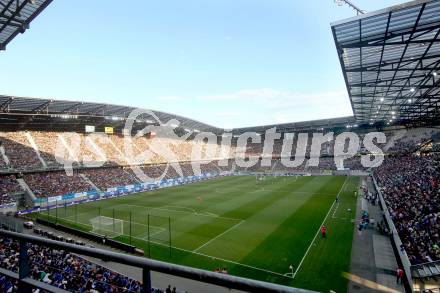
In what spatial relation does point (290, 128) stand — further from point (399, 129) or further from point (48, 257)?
point (48, 257)

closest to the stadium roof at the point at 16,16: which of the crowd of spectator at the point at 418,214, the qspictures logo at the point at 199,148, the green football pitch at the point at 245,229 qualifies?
the green football pitch at the point at 245,229

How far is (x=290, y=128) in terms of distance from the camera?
93.4m

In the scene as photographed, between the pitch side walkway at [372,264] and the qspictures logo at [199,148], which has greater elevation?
the qspictures logo at [199,148]

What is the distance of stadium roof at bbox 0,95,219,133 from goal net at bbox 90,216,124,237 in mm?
22614

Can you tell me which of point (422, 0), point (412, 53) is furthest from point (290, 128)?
point (422, 0)

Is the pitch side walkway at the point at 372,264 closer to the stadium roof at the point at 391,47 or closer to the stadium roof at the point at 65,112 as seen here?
the stadium roof at the point at 391,47

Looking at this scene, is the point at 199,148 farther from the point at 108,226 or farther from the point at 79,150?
the point at 108,226

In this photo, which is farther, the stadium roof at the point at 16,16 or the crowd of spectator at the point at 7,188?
the crowd of spectator at the point at 7,188

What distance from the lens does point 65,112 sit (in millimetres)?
54281

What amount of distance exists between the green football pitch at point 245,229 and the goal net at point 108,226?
0.10 m

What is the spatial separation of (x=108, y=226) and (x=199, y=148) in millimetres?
66936

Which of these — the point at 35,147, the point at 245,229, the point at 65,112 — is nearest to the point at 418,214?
the point at 245,229

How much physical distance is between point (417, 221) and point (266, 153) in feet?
272

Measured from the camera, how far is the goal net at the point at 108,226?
31406mm
